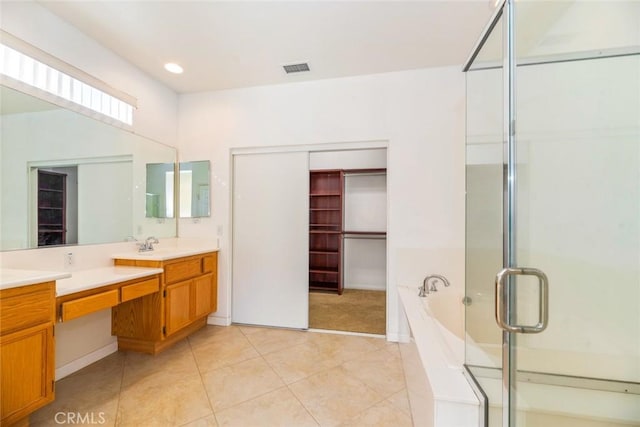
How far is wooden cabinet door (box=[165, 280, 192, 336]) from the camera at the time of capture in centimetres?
232

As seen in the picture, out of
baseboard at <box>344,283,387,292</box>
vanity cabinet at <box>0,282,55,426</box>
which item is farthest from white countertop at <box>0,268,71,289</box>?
baseboard at <box>344,283,387,292</box>

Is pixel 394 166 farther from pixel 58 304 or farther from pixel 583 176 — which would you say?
pixel 58 304

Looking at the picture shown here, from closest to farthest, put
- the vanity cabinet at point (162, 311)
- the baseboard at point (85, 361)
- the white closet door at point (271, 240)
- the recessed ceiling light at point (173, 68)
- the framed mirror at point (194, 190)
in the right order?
the baseboard at point (85, 361) < the vanity cabinet at point (162, 311) < the recessed ceiling light at point (173, 68) < the white closet door at point (271, 240) < the framed mirror at point (194, 190)

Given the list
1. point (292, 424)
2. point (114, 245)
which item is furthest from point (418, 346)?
point (114, 245)

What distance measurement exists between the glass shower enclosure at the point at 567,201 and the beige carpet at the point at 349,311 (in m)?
1.58

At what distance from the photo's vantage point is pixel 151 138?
281 cm

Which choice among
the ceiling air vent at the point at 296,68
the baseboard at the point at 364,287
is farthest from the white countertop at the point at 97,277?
the baseboard at the point at 364,287

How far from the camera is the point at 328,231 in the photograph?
176 inches

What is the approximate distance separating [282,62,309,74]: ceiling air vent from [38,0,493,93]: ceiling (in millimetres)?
56

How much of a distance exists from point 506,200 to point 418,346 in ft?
2.91

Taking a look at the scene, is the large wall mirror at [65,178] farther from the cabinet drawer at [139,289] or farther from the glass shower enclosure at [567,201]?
the glass shower enclosure at [567,201]

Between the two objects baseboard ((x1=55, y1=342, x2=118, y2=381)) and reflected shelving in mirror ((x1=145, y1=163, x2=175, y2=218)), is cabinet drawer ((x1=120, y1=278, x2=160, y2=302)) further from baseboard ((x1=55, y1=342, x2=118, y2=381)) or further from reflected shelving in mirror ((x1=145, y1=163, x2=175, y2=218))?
reflected shelving in mirror ((x1=145, y1=163, x2=175, y2=218))

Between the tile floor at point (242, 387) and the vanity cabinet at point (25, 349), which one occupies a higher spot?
the vanity cabinet at point (25, 349)

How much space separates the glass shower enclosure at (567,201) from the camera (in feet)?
4.09
